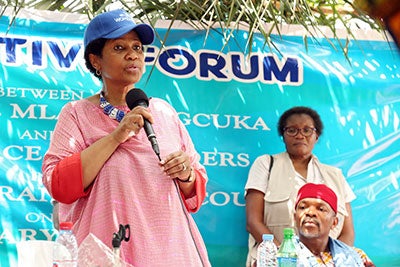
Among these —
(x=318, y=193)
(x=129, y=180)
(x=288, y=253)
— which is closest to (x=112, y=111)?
(x=129, y=180)

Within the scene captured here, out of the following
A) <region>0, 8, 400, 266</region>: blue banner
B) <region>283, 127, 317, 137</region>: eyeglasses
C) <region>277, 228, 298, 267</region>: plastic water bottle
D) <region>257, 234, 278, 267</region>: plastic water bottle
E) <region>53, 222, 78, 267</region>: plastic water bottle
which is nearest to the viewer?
<region>53, 222, 78, 267</region>: plastic water bottle

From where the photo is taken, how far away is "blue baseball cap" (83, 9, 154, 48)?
272cm

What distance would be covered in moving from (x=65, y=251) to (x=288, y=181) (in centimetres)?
272

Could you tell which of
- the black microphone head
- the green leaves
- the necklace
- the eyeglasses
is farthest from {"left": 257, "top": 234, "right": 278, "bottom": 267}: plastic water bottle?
the black microphone head

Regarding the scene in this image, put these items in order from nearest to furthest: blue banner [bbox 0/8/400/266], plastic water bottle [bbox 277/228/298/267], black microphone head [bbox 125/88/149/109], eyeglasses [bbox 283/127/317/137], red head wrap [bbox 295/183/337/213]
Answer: black microphone head [bbox 125/88/149/109]
plastic water bottle [bbox 277/228/298/267]
red head wrap [bbox 295/183/337/213]
blue banner [bbox 0/8/400/266]
eyeglasses [bbox 283/127/317/137]

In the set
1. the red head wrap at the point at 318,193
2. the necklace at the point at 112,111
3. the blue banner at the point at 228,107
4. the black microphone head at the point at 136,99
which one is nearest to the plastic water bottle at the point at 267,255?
the red head wrap at the point at 318,193

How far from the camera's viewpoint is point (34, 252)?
7.27ft

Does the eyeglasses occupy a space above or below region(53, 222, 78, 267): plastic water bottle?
above

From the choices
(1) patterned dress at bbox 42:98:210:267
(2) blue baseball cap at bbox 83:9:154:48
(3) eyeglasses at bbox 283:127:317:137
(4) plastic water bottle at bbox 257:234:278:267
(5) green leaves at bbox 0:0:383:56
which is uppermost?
(5) green leaves at bbox 0:0:383:56

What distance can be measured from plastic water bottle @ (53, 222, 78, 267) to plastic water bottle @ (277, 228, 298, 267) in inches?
48.0

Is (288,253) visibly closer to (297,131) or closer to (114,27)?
(114,27)

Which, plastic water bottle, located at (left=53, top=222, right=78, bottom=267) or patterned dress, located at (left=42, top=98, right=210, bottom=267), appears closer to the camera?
plastic water bottle, located at (left=53, top=222, right=78, bottom=267)

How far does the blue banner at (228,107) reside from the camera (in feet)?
14.4

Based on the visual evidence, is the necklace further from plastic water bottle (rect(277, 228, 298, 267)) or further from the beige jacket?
the beige jacket
